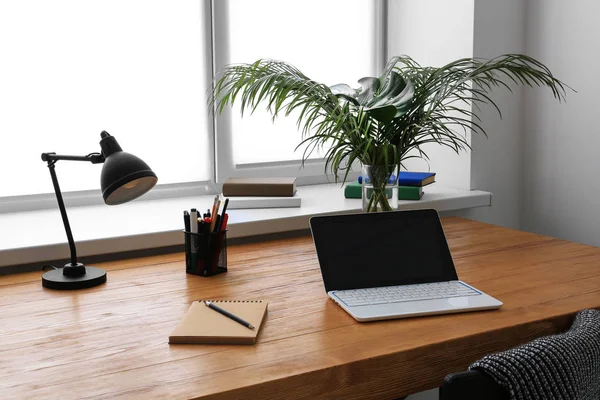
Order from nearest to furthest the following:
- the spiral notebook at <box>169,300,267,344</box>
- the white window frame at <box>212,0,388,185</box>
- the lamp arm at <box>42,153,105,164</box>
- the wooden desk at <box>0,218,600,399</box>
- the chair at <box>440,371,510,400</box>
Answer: the chair at <box>440,371,510,400</box> → the wooden desk at <box>0,218,600,399</box> → the spiral notebook at <box>169,300,267,344</box> → the lamp arm at <box>42,153,105,164</box> → the white window frame at <box>212,0,388,185</box>

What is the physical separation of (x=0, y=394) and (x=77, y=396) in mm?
107

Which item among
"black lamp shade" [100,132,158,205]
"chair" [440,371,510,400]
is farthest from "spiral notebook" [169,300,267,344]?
"chair" [440,371,510,400]

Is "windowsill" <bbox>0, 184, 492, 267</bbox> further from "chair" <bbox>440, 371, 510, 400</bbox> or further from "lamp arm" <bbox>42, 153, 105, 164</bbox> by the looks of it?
"chair" <bbox>440, 371, 510, 400</bbox>

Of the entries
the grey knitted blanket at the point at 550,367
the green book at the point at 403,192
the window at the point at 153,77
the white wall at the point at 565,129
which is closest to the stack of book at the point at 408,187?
the green book at the point at 403,192

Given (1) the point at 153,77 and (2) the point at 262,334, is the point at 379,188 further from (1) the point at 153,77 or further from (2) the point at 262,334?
(1) the point at 153,77

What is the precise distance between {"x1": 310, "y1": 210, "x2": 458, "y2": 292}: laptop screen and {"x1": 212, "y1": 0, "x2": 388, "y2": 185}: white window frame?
85cm

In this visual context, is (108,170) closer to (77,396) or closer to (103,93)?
(77,396)

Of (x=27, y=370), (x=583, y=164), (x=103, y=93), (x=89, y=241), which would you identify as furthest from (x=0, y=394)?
(x=583, y=164)

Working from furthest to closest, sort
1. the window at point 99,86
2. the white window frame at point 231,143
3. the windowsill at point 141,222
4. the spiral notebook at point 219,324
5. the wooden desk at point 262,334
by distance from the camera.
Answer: the white window frame at point 231,143, the window at point 99,86, the windowsill at point 141,222, the spiral notebook at point 219,324, the wooden desk at point 262,334

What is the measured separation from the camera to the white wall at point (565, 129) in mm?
2223

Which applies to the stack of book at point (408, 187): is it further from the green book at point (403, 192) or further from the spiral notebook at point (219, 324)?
the spiral notebook at point (219, 324)

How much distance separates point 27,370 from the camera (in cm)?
110

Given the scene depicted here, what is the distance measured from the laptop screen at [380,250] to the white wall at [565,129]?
3.03 ft

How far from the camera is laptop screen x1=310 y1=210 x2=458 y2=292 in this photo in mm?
1479
